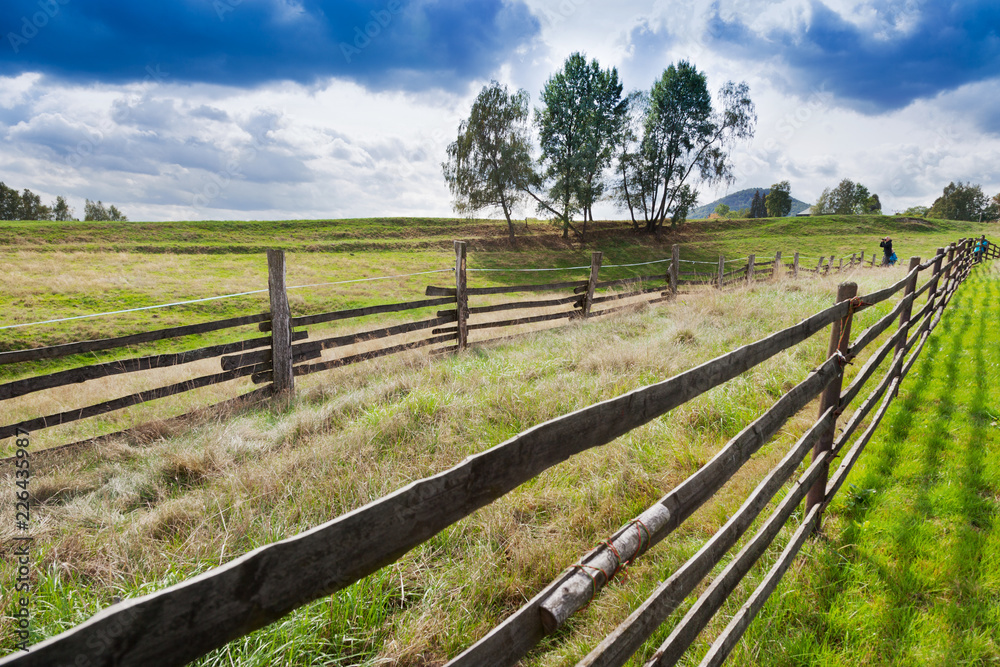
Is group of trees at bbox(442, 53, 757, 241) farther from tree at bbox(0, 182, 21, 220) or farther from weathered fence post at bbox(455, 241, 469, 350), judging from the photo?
tree at bbox(0, 182, 21, 220)

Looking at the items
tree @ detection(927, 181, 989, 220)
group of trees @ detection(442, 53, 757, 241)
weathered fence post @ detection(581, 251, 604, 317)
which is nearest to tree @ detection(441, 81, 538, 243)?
group of trees @ detection(442, 53, 757, 241)

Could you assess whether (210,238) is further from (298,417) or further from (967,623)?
(967,623)

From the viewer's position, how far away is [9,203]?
55500 millimetres

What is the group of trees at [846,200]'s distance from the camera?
77062 mm

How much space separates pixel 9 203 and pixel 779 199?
10843 cm

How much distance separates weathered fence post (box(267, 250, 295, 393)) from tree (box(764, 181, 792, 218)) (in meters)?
89.7

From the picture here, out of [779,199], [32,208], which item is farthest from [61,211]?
[779,199]

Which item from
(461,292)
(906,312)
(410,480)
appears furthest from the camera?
(461,292)

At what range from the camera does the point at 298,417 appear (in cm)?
449

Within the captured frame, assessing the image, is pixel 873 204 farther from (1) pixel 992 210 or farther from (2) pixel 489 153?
(2) pixel 489 153

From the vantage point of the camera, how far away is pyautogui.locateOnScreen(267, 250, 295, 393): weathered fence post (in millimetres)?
5488

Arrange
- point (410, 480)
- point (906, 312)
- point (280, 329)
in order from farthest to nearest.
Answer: point (280, 329) → point (906, 312) → point (410, 480)

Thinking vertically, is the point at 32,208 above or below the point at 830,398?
above

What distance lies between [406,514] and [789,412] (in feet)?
7.12
